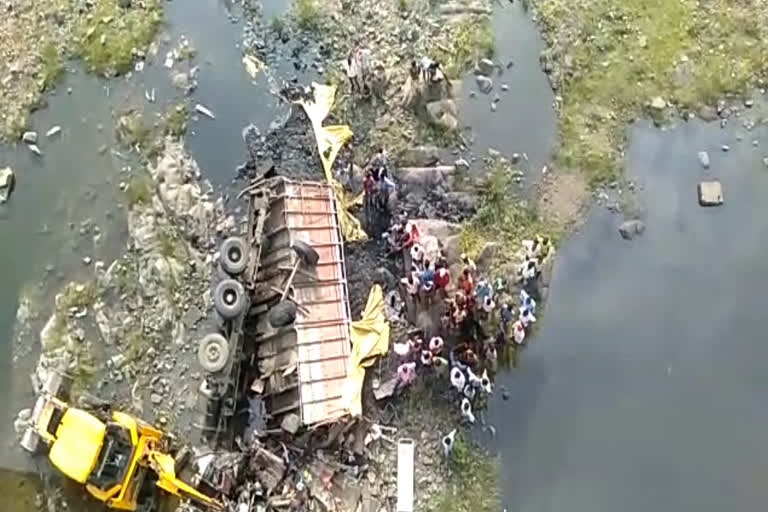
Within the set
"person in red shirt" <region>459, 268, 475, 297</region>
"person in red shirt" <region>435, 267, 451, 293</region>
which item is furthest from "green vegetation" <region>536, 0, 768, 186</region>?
"person in red shirt" <region>435, 267, 451, 293</region>

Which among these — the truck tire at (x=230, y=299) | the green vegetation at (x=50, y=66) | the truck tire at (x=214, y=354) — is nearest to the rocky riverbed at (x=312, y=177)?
the green vegetation at (x=50, y=66)

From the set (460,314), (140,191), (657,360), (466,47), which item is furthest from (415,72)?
(657,360)

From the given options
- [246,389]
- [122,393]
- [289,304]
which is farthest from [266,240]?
[122,393]

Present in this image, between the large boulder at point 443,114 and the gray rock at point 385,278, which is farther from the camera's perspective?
the large boulder at point 443,114

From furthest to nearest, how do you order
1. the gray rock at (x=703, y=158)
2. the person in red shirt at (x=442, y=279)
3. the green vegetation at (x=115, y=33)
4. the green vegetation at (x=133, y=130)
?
the green vegetation at (x=115, y=33), the green vegetation at (x=133, y=130), the gray rock at (x=703, y=158), the person in red shirt at (x=442, y=279)

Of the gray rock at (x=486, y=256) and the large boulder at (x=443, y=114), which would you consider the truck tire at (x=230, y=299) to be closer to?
the gray rock at (x=486, y=256)

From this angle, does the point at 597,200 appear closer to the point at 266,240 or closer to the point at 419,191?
the point at 419,191

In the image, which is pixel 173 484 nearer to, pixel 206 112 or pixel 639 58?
pixel 206 112

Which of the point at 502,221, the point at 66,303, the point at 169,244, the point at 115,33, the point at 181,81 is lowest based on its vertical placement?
the point at 66,303
